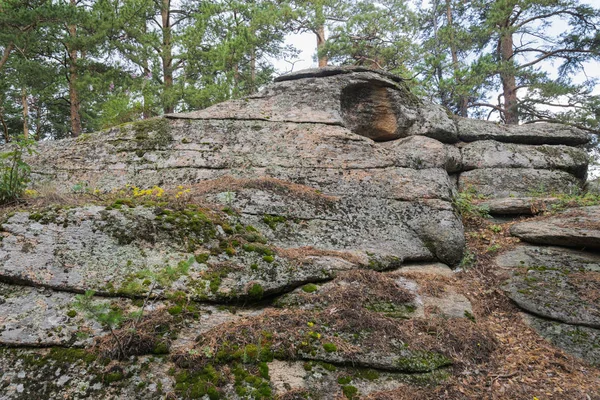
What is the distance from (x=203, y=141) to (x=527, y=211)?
885 centimetres

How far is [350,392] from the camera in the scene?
3.39 meters

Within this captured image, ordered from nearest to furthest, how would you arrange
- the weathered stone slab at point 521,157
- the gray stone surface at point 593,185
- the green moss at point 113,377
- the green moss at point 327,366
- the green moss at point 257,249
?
1. the green moss at point 113,377
2. the green moss at point 327,366
3. the green moss at point 257,249
4. the weathered stone slab at point 521,157
5. the gray stone surface at point 593,185

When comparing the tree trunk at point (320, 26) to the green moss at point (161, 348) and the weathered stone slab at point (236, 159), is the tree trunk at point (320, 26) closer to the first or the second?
the weathered stone slab at point (236, 159)

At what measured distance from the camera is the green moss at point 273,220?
6.25m

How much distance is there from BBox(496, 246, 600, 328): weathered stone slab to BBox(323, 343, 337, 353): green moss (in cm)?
380

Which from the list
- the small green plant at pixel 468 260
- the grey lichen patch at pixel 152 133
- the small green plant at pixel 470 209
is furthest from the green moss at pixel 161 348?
the small green plant at pixel 470 209

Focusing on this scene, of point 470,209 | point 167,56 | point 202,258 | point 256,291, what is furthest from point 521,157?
point 167,56

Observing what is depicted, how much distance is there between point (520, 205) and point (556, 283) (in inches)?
138

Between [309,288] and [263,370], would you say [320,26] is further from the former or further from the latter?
[263,370]

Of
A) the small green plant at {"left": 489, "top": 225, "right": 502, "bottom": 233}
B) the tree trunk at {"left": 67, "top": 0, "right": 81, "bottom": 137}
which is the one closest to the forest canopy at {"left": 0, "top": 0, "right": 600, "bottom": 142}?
the tree trunk at {"left": 67, "top": 0, "right": 81, "bottom": 137}

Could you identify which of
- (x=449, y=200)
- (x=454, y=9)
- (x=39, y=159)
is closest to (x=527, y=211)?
(x=449, y=200)

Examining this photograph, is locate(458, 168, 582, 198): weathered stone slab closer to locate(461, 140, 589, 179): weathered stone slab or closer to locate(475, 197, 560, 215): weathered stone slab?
locate(461, 140, 589, 179): weathered stone slab

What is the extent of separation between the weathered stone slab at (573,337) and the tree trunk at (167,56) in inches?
550

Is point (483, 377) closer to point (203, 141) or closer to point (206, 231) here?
point (206, 231)
